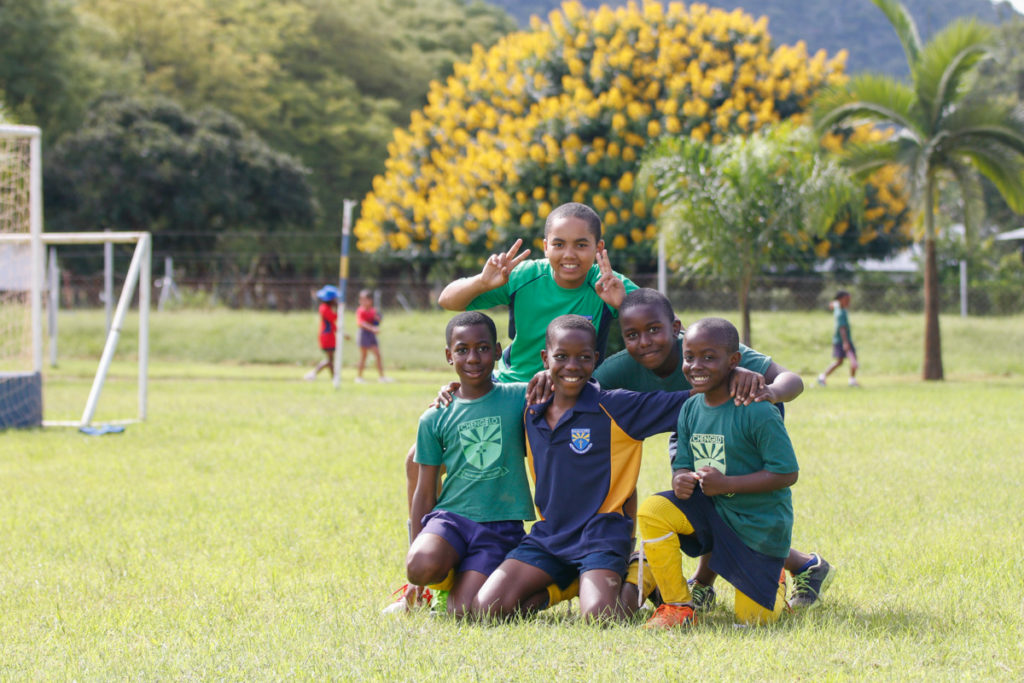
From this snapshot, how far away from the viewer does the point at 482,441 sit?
4535 mm

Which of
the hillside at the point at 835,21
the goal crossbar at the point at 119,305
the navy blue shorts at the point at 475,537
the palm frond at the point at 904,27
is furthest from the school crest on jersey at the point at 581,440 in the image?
the hillside at the point at 835,21

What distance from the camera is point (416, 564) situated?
423cm

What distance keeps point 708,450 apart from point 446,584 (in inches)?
48.2

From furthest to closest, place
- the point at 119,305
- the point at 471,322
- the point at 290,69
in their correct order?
the point at 290,69 < the point at 119,305 < the point at 471,322

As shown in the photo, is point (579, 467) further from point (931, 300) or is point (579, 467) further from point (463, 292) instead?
point (931, 300)

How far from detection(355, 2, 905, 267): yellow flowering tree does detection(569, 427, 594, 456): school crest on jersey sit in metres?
17.9

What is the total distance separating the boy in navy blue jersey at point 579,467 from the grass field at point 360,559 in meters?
0.23

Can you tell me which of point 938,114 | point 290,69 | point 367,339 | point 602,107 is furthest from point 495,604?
point 290,69

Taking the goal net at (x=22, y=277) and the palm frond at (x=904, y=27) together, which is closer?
the goal net at (x=22, y=277)

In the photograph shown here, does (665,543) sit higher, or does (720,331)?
(720,331)

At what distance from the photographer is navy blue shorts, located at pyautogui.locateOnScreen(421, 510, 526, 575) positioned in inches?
174

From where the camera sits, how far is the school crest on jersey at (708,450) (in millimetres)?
4098

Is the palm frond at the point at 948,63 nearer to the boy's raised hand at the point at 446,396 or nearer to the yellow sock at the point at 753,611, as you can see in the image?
the boy's raised hand at the point at 446,396

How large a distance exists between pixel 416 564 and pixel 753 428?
143 cm
